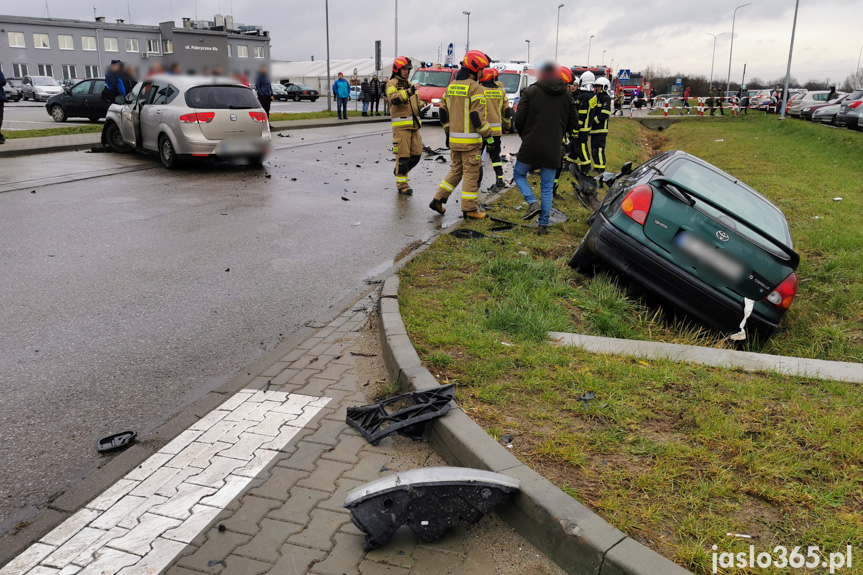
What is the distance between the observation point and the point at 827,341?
5562 mm

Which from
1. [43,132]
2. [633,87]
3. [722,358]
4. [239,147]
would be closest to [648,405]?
[722,358]

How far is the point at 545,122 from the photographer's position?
8.02m

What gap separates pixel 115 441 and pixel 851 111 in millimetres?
30503

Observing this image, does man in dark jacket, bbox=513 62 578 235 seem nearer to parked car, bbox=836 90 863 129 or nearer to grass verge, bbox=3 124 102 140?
grass verge, bbox=3 124 102 140

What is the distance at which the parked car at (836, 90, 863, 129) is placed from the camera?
26203 millimetres

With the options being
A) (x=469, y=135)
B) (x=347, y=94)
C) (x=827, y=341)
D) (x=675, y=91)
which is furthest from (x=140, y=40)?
(x=827, y=341)

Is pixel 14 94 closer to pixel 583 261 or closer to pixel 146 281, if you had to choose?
pixel 146 281

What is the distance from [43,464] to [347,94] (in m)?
25.1

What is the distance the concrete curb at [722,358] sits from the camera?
14.3ft

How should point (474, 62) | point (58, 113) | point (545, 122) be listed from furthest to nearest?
point (58, 113), point (474, 62), point (545, 122)

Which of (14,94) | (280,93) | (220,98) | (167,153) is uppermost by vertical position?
(280,93)

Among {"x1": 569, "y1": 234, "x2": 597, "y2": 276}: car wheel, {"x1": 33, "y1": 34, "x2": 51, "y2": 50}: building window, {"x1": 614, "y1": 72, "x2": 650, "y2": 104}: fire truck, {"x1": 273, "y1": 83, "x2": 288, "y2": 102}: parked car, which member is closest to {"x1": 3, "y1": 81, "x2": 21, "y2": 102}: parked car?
{"x1": 273, "y1": 83, "x2": 288, "y2": 102}: parked car

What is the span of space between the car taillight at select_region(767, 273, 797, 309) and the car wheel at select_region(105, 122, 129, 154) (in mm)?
13592

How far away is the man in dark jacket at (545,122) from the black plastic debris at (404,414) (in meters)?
4.88
